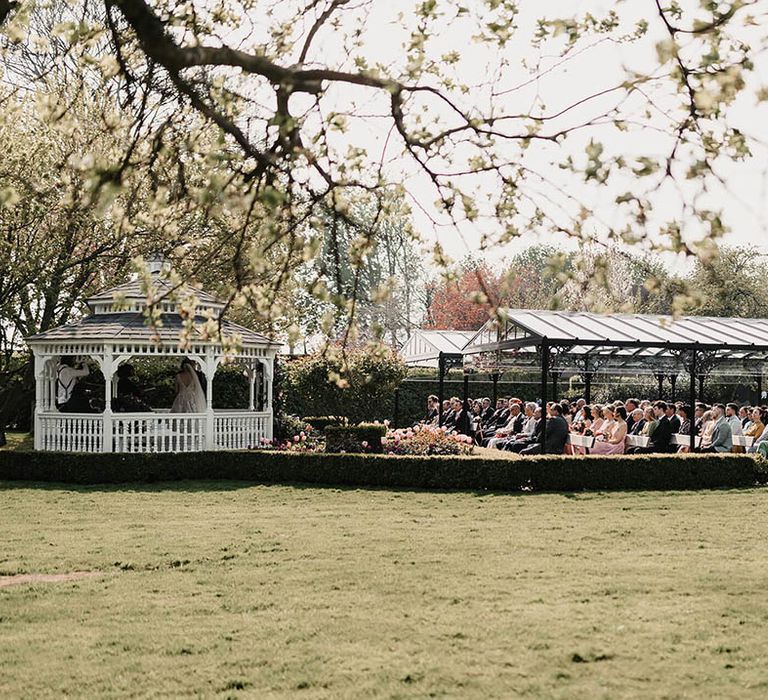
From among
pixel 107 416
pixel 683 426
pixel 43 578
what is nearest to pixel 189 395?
pixel 107 416

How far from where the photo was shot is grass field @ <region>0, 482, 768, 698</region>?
6.76 metres

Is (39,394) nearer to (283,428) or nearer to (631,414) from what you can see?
(283,428)

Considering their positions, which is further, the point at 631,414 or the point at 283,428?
the point at 283,428

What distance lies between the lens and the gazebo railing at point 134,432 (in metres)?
20.9

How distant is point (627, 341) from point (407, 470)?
678 centimetres

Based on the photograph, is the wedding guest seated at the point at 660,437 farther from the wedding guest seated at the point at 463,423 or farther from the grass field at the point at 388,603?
the wedding guest seated at the point at 463,423

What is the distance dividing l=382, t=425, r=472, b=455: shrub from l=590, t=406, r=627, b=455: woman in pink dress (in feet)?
9.14

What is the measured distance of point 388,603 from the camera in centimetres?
888

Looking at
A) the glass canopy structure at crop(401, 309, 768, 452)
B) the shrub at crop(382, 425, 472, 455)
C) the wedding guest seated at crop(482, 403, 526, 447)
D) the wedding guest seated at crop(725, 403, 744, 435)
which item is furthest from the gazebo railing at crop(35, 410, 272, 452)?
the wedding guest seated at crop(725, 403, 744, 435)

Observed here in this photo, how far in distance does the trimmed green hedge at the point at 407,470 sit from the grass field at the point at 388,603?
9.03 ft

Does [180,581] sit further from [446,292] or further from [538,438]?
[446,292]

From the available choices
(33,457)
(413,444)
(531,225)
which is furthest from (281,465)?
(531,225)

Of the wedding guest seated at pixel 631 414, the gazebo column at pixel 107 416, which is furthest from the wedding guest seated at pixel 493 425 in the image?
the gazebo column at pixel 107 416

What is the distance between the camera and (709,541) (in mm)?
12445
